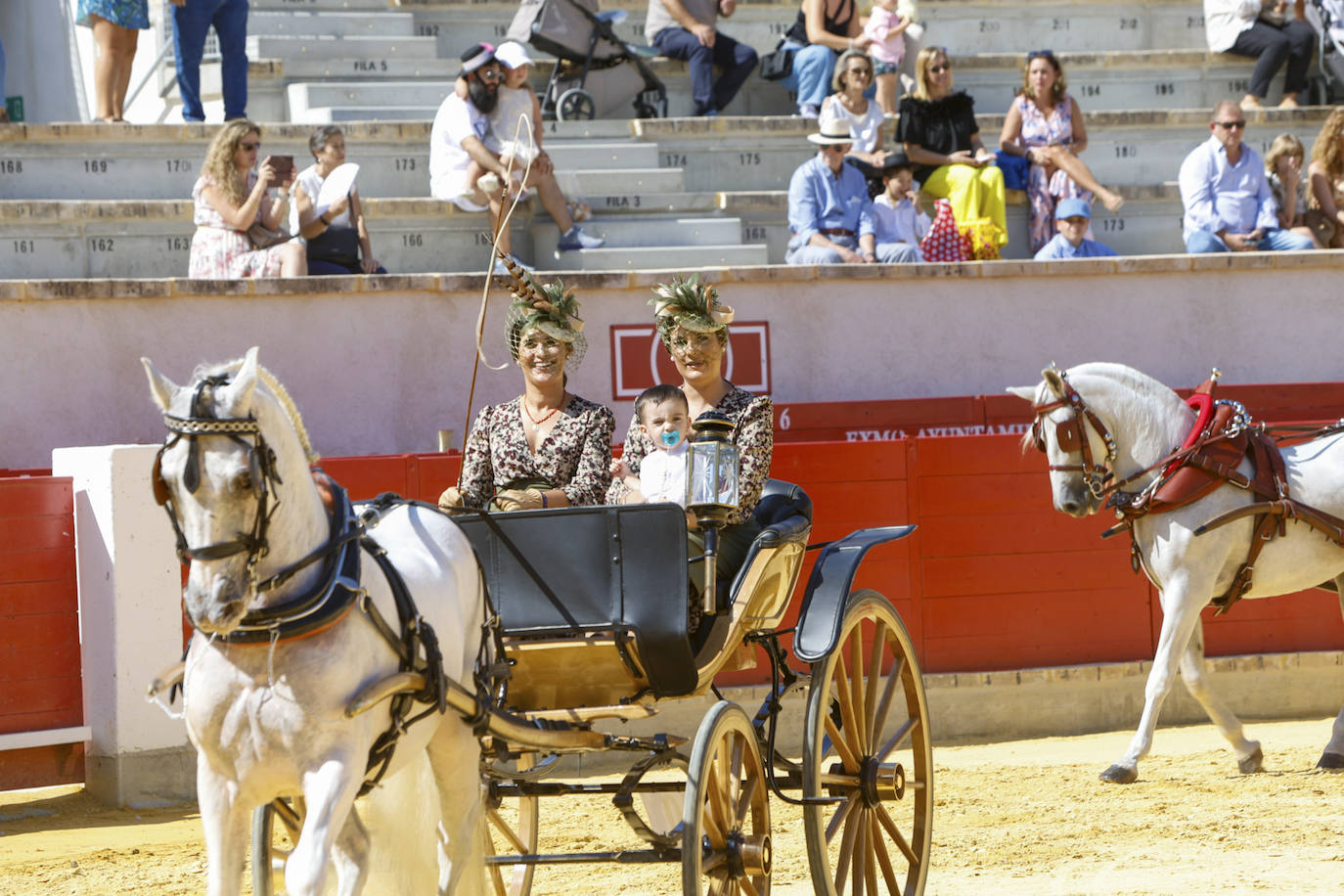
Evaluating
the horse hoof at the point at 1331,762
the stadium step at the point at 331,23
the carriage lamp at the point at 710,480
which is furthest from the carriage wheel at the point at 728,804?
the stadium step at the point at 331,23

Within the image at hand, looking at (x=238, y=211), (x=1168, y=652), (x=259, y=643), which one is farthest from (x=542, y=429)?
(x=238, y=211)

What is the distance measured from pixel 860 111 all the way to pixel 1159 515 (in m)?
4.86

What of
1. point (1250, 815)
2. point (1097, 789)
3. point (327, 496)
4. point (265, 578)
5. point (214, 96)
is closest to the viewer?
point (265, 578)

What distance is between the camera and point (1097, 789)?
6.88 m

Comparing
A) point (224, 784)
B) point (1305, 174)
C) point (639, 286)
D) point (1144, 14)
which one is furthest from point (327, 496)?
point (1144, 14)

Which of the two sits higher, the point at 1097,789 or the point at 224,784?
the point at 224,784

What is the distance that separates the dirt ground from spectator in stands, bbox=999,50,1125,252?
14.9 feet

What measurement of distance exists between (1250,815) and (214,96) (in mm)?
8212

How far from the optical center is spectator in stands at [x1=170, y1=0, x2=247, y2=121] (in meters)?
10.6

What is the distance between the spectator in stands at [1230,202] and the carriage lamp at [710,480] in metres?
7.61

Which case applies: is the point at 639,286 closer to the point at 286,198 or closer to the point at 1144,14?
the point at 286,198

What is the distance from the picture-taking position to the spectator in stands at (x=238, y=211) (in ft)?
29.9

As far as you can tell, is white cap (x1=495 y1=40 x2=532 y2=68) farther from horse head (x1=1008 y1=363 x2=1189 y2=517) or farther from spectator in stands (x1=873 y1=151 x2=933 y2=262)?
horse head (x1=1008 y1=363 x2=1189 y2=517)

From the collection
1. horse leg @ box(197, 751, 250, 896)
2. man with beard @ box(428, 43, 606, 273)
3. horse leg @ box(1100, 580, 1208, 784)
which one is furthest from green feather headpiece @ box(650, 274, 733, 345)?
man with beard @ box(428, 43, 606, 273)
